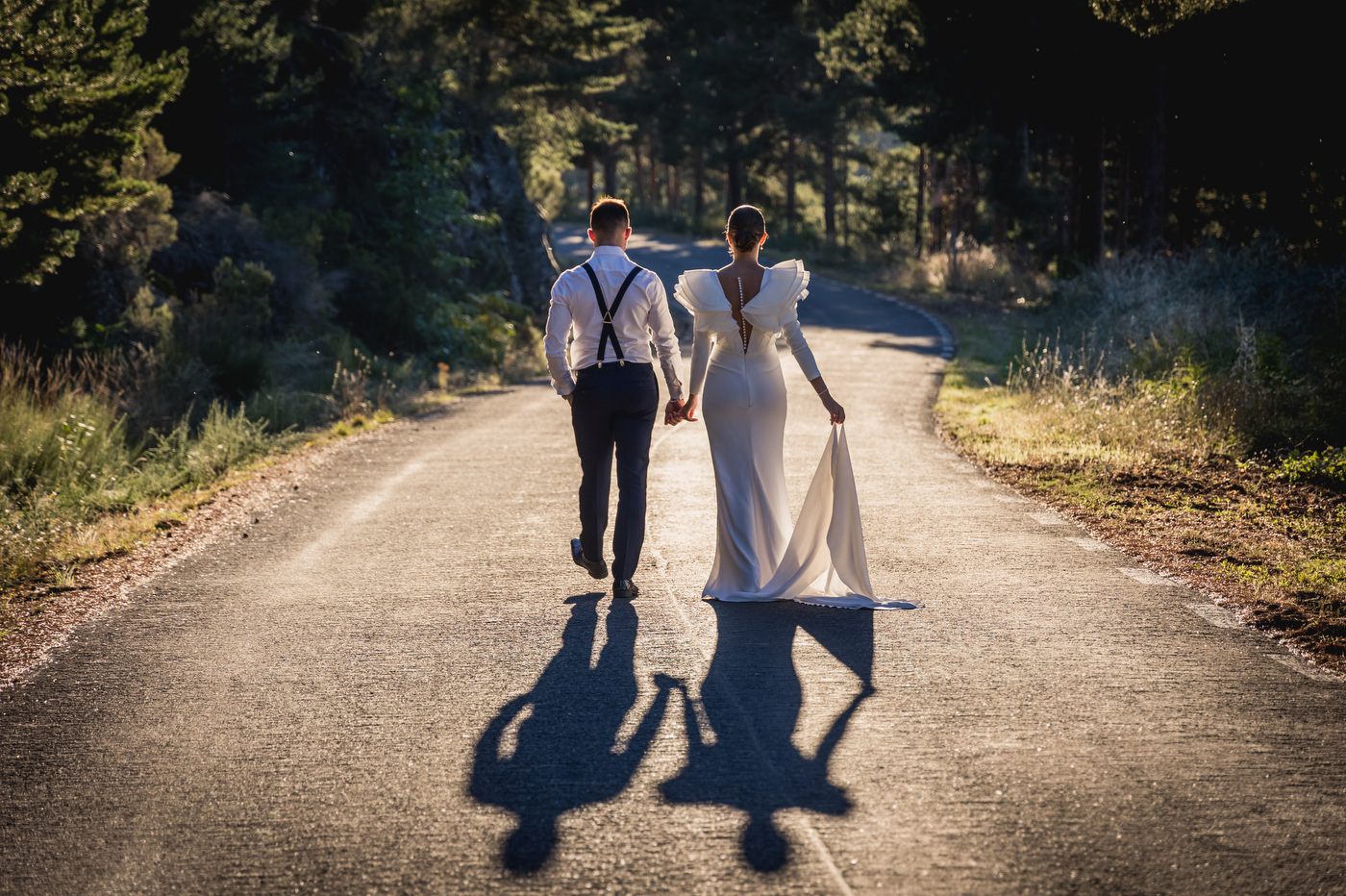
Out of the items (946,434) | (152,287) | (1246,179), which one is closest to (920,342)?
(1246,179)

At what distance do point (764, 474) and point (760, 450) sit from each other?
15cm

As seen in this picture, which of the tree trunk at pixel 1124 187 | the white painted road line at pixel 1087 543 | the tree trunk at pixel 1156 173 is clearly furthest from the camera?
the tree trunk at pixel 1124 187

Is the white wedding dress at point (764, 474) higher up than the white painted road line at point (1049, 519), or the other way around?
the white wedding dress at point (764, 474)

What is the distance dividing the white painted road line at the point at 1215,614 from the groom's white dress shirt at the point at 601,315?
320 cm

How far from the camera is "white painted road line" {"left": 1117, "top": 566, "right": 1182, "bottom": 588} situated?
663 centimetres

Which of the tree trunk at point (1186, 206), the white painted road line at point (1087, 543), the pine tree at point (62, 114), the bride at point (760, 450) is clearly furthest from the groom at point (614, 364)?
the tree trunk at point (1186, 206)

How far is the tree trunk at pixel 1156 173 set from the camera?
76.5 ft

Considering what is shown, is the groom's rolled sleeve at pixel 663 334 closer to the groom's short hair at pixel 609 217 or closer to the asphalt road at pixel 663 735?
the groom's short hair at pixel 609 217

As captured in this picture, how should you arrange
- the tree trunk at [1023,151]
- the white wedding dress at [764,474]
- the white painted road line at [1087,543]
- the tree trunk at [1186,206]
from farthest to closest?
the tree trunk at [1023,151] < the tree trunk at [1186,206] < the white painted road line at [1087,543] < the white wedding dress at [764,474]

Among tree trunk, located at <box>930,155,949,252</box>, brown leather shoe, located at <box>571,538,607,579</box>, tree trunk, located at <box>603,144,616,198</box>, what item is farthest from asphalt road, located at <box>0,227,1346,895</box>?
tree trunk, located at <box>603,144,616,198</box>

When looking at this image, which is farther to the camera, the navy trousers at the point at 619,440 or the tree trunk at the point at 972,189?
the tree trunk at the point at 972,189

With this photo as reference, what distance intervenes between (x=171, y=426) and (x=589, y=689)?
377 inches

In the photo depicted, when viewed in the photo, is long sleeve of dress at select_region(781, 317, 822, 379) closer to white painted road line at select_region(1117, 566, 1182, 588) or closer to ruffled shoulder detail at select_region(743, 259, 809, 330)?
ruffled shoulder detail at select_region(743, 259, 809, 330)

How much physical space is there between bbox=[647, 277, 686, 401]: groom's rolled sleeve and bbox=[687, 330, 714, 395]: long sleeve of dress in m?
0.15
